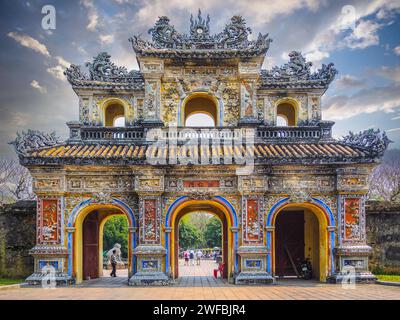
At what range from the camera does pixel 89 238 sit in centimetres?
1786

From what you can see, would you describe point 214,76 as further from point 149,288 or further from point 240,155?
point 149,288

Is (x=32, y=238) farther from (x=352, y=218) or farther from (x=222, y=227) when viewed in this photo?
(x=352, y=218)

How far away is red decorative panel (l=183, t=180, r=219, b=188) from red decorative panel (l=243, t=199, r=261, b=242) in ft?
4.57

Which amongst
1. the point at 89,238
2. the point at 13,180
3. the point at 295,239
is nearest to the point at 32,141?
the point at 89,238

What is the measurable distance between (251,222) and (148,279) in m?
4.33

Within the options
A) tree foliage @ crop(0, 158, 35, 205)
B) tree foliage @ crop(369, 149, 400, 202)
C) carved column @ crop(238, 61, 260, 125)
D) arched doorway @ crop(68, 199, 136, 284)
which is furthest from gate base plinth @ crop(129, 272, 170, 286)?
tree foliage @ crop(369, 149, 400, 202)

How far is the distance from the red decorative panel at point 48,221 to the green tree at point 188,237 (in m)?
28.8

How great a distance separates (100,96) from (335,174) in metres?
10.4

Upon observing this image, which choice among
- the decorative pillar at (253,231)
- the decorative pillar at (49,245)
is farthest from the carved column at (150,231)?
the decorative pillar at (253,231)

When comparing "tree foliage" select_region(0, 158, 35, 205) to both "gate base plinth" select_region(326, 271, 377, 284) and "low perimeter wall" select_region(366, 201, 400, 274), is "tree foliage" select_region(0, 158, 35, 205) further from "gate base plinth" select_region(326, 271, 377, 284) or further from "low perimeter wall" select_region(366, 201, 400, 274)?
"low perimeter wall" select_region(366, 201, 400, 274)

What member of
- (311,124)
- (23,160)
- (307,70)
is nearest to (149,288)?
(23,160)

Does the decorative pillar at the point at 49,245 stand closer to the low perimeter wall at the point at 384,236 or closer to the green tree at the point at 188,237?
the low perimeter wall at the point at 384,236

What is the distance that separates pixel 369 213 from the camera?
17656 mm

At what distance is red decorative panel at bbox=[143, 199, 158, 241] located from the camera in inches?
615
